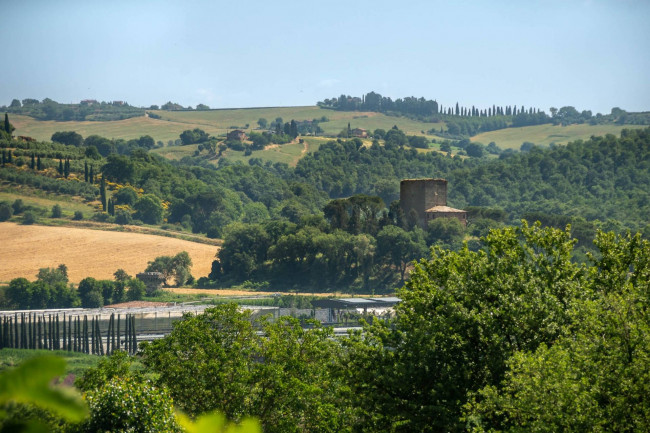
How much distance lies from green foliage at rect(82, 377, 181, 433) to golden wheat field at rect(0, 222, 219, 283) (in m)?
101

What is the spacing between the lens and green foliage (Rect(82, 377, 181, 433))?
21.6 meters

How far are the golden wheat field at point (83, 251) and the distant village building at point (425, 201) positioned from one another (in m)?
28.6

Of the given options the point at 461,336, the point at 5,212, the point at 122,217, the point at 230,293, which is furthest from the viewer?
the point at 122,217

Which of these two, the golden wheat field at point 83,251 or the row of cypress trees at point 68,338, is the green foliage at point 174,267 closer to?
the golden wheat field at point 83,251

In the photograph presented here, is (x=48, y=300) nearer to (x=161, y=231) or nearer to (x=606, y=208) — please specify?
(x=161, y=231)

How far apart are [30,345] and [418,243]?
5429cm

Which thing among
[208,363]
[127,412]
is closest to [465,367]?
[127,412]

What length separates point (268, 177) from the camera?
19600 centimetres

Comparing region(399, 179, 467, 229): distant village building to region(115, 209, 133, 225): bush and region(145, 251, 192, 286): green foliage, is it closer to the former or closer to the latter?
region(145, 251, 192, 286): green foliage

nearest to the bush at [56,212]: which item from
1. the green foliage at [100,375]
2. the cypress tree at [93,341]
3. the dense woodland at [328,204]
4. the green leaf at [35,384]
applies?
the dense woodland at [328,204]

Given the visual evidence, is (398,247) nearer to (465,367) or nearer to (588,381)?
(465,367)

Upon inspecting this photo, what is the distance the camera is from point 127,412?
71.3 ft

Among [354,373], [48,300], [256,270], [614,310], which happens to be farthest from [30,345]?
[614,310]

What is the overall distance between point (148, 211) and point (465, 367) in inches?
5333
